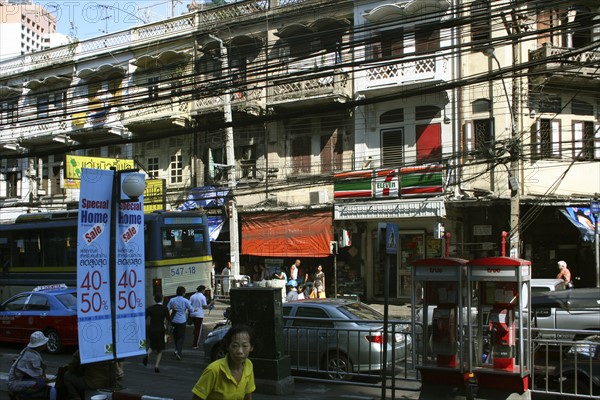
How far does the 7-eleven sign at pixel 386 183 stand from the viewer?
890 inches

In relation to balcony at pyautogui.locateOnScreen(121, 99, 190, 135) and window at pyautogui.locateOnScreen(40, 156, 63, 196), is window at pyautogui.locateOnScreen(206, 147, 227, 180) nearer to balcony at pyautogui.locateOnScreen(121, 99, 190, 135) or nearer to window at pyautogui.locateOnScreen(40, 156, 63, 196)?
balcony at pyautogui.locateOnScreen(121, 99, 190, 135)

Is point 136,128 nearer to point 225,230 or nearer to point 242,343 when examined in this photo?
point 225,230

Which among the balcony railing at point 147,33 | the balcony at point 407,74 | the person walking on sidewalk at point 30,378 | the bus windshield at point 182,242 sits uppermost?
the balcony railing at point 147,33

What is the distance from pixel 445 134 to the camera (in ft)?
75.1

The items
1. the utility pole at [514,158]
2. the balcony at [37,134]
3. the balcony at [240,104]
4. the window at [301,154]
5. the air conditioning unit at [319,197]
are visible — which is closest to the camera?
the utility pole at [514,158]

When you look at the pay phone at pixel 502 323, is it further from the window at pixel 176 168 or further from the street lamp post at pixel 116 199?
the window at pixel 176 168

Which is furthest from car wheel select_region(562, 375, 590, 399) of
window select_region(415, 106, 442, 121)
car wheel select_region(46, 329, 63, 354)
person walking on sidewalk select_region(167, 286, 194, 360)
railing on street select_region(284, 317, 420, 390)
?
window select_region(415, 106, 442, 121)

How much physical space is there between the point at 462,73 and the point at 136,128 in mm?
15402

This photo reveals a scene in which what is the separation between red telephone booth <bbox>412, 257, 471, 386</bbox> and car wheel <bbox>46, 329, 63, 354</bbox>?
9069 mm

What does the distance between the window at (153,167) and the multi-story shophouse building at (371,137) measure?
0.08 m

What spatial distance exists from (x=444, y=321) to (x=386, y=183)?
14161 mm

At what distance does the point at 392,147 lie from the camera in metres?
23.8

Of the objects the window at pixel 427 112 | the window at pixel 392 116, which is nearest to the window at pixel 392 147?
the window at pixel 392 116

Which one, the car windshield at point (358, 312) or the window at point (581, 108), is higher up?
the window at point (581, 108)
